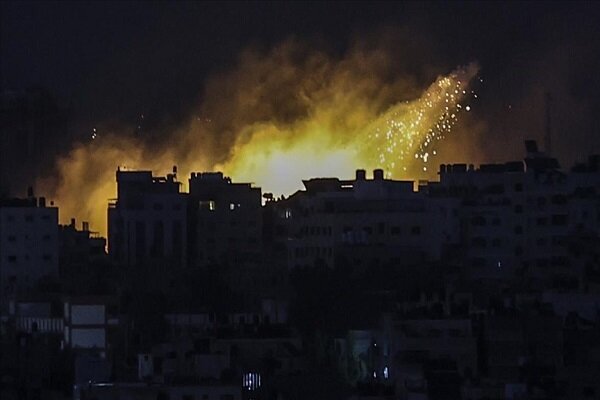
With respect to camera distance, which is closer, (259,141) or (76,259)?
(76,259)

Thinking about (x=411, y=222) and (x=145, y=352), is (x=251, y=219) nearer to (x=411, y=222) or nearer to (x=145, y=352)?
(x=411, y=222)

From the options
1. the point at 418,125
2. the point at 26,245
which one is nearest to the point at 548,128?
the point at 418,125

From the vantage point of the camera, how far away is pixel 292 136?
2581 inches

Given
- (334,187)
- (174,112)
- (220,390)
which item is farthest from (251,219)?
(220,390)

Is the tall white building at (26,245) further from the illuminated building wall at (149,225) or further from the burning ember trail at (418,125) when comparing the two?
the burning ember trail at (418,125)

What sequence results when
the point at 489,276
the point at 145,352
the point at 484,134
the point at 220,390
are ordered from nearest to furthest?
the point at 220,390, the point at 145,352, the point at 489,276, the point at 484,134

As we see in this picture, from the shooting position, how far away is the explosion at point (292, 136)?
64.5 meters

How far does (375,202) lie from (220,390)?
11.0 meters

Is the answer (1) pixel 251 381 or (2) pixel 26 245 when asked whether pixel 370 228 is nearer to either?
(2) pixel 26 245

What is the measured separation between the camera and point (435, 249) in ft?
195

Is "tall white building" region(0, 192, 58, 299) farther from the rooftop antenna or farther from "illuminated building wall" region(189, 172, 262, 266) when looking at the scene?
the rooftop antenna

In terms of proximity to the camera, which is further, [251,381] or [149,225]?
[149,225]

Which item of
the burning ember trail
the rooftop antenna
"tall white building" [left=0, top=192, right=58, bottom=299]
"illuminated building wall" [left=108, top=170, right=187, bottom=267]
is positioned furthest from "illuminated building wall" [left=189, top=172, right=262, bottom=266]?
the rooftop antenna

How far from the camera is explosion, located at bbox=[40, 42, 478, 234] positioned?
64.5 meters
